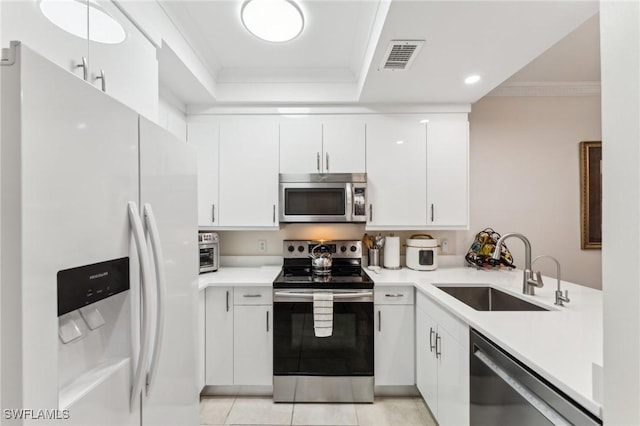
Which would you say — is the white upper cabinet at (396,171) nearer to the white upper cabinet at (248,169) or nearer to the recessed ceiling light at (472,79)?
the recessed ceiling light at (472,79)

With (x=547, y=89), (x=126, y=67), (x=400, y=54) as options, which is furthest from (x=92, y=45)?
(x=547, y=89)

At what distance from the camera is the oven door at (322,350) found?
84.6 inches

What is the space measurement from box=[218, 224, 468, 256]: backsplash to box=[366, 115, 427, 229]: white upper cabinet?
1.02 feet

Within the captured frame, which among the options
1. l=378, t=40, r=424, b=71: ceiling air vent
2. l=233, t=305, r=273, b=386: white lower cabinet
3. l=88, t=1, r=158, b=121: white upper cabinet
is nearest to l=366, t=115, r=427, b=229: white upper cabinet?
l=378, t=40, r=424, b=71: ceiling air vent

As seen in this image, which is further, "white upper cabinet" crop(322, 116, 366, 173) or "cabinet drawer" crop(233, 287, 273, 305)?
"white upper cabinet" crop(322, 116, 366, 173)

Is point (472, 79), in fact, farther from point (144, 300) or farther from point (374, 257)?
point (144, 300)

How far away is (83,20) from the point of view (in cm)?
96

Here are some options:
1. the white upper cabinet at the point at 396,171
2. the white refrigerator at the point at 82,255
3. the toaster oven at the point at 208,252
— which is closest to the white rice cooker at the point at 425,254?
the white upper cabinet at the point at 396,171

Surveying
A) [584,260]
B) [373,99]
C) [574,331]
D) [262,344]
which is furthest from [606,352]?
[584,260]

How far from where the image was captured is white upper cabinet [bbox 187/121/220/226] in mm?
2508

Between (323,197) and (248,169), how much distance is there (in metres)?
0.68

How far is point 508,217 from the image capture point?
276 cm

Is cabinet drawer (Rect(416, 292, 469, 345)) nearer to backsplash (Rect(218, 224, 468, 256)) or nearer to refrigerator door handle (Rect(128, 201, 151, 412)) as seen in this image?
backsplash (Rect(218, 224, 468, 256))

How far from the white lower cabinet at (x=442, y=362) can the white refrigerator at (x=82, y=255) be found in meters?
1.32
